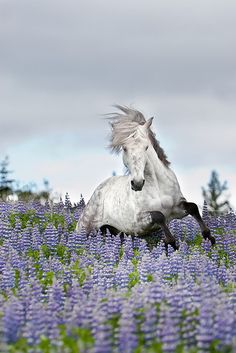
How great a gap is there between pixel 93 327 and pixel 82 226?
348 inches

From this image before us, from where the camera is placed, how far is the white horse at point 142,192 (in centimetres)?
1462

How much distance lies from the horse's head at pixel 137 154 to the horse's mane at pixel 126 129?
0.45 feet

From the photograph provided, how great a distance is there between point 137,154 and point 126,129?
766mm

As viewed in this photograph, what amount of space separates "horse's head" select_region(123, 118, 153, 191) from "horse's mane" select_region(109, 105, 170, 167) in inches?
5.4

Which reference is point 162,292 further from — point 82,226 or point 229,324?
point 82,226

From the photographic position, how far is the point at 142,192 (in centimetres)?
1495

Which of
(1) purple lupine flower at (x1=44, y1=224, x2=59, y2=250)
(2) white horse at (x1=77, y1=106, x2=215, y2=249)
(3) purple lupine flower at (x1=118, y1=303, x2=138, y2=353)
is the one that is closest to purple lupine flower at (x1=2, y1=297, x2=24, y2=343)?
(3) purple lupine flower at (x1=118, y1=303, x2=138, y2=353)

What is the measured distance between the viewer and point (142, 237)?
15.4 m

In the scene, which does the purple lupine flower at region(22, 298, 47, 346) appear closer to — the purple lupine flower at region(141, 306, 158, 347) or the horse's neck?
the purple lupine flower at region(141, 306, 158, 347)

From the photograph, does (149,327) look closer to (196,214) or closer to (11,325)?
(11,325)

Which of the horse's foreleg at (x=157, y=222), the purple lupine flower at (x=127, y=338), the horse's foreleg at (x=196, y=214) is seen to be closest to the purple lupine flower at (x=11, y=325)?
the purple lupine flower at (x=127, y=338)

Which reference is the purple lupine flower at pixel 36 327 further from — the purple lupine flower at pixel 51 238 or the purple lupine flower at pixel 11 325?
the purple lupine flower at pixel 51 238

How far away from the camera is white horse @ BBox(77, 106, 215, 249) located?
14.6 meters

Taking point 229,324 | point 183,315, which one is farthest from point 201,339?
point 183,315
